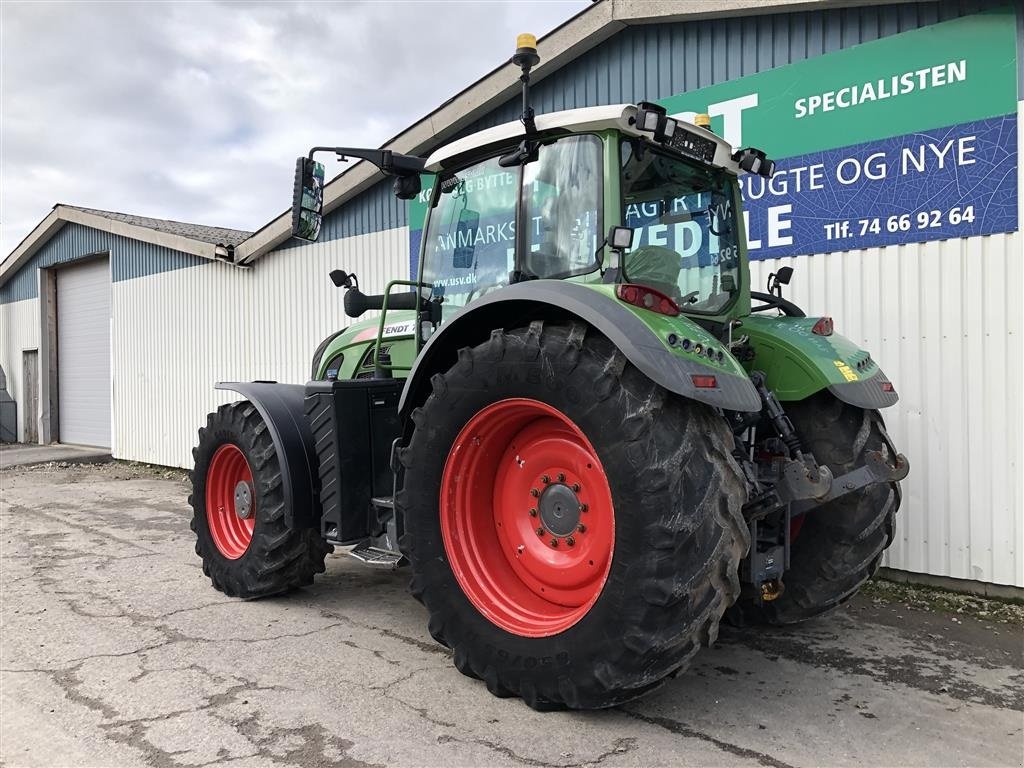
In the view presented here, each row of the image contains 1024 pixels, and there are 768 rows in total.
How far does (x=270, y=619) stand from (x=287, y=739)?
168 cm

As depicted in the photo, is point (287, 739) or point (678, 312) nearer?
point (287, 739)

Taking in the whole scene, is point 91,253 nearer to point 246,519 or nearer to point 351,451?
point 246,519

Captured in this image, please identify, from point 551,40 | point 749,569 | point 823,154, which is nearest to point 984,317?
point 823,154

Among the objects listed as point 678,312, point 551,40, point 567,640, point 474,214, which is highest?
point 551,40

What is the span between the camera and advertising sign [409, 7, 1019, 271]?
500 cm

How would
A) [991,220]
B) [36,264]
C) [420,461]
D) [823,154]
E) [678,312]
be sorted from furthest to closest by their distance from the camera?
[36,264]
[823,154]
[991,220]
[420,461]
[678,312]

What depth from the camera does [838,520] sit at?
3982 millimetres

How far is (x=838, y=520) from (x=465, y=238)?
247 centimetres

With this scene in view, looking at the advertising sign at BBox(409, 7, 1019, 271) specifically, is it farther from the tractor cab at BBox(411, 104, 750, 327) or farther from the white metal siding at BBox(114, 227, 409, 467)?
the white metal siding at BBox(114, 227, 409, 467)

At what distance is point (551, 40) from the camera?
7305 mm

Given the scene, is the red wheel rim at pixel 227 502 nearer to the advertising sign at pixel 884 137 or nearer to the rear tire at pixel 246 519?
the rear tire at pixel 246 519

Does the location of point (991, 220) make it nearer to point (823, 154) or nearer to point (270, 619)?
point (823, 154)

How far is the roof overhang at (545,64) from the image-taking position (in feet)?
19.7

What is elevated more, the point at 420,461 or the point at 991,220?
the point at 991,220
